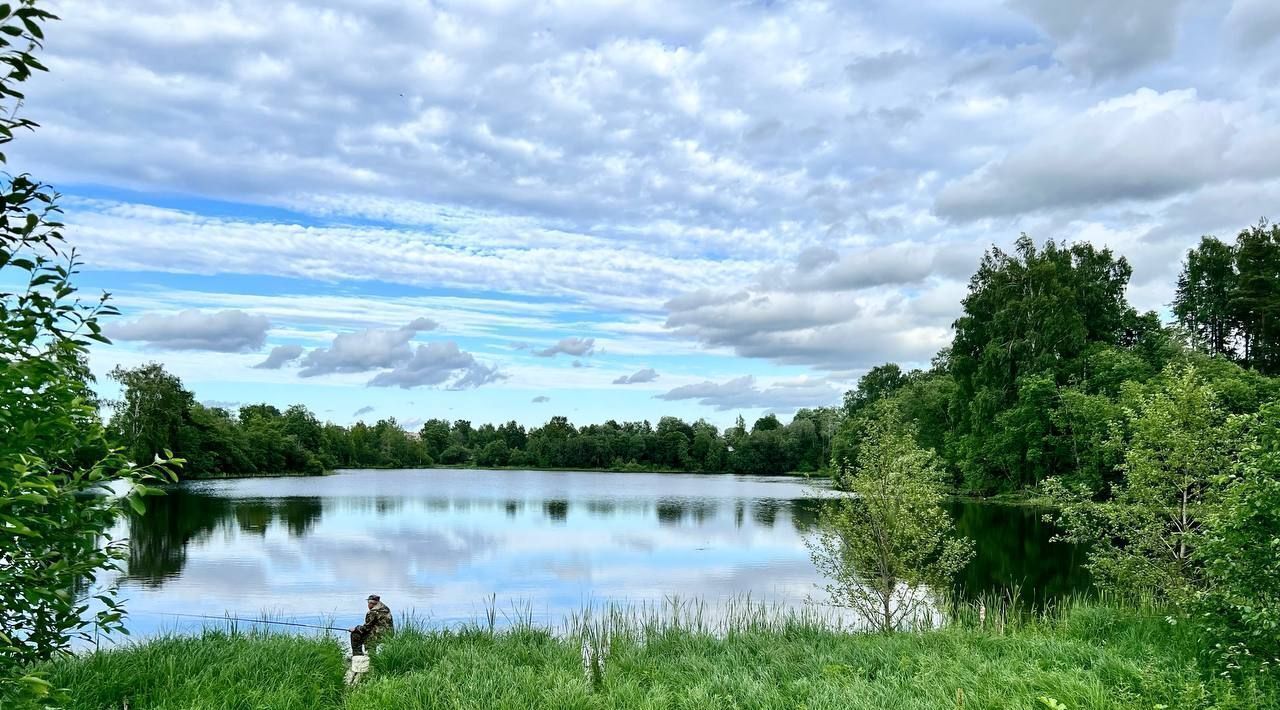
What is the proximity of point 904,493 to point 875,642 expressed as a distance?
21.0 ft

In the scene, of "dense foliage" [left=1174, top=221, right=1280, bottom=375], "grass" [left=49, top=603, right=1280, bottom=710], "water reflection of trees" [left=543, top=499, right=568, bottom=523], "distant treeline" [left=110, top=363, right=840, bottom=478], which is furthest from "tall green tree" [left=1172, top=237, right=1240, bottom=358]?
"distant treeline" [left=110, top=363, right=840, bottom=478]

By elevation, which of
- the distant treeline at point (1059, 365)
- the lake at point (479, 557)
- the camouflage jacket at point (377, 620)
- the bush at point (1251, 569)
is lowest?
the lake at point (479, 557)

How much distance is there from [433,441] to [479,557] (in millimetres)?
135982

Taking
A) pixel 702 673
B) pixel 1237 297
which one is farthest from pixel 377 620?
pixel 1237 297

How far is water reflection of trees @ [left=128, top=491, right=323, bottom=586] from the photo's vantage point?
93.0ft

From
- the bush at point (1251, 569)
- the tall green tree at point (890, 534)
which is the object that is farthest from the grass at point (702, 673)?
the tall green tree at point (890, 534)

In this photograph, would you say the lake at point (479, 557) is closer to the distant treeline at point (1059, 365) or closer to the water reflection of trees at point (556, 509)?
the water reflection of trees at point (556, 509)

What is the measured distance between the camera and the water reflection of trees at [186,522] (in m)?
28.3

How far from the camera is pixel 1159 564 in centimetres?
1494

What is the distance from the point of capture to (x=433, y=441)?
163750 mm

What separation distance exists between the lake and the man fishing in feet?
15.1

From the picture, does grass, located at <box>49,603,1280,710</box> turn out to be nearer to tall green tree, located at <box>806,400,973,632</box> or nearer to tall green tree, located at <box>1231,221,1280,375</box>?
tall green tree, located at <box>806,400,973,632</box>

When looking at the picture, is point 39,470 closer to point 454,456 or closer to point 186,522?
point 186,522

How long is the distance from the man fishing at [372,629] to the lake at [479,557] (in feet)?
15.1
